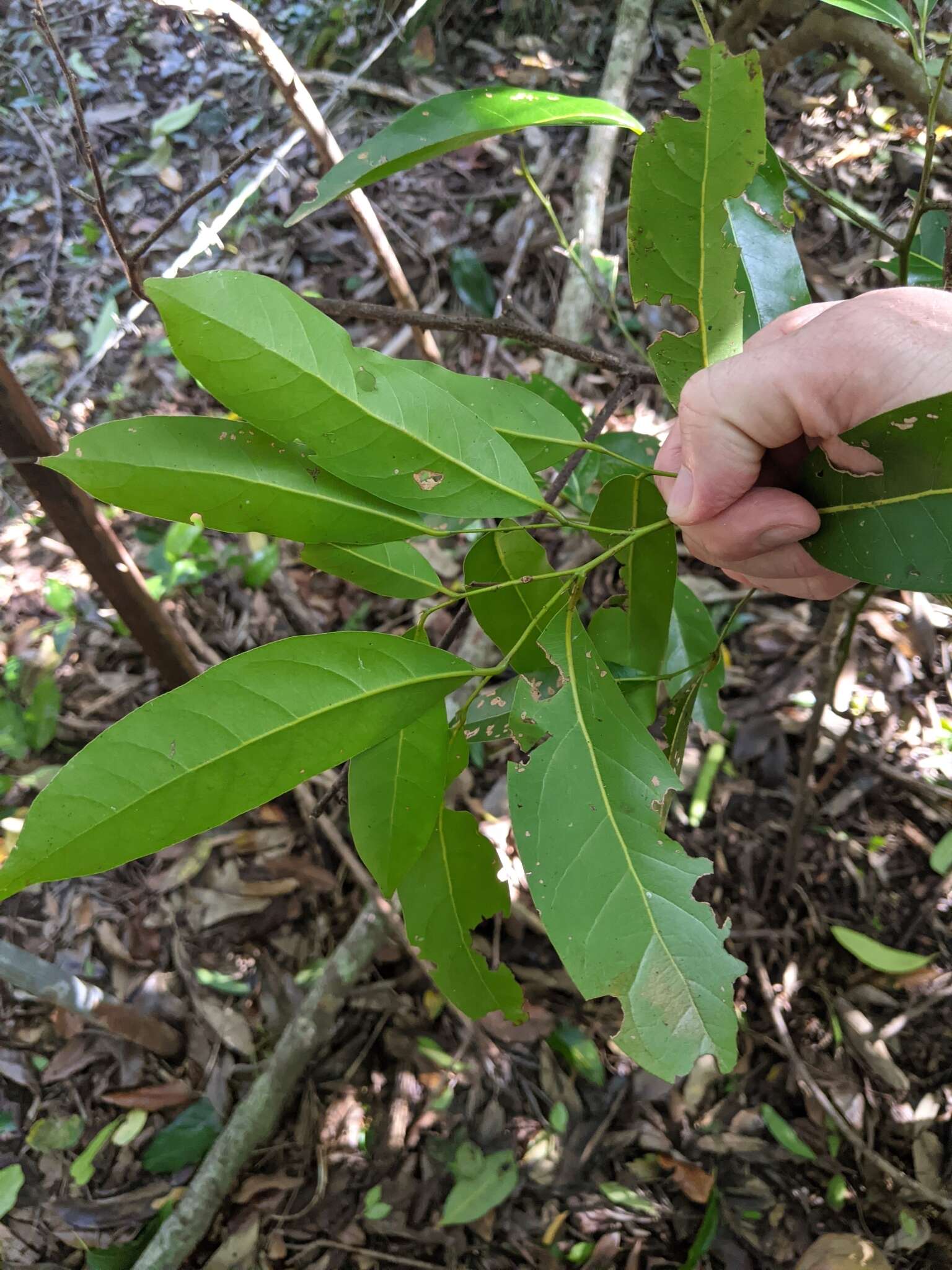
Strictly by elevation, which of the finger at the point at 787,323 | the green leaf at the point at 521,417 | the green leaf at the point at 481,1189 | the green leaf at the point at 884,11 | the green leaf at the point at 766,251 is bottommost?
the green leaf at the point at 481,1189

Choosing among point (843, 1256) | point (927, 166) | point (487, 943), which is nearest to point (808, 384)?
point (927, 166)

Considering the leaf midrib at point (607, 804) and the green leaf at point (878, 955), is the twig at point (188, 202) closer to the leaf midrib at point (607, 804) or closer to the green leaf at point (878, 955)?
the leaf midrib at point (607, 804)

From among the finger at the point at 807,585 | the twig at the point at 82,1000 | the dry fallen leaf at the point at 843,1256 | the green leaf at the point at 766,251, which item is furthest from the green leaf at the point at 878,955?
the twig at the point at 82,1000

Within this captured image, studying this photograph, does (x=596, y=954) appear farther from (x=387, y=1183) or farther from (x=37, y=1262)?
(x=37, y=1262)

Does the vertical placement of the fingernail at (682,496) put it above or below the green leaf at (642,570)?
above

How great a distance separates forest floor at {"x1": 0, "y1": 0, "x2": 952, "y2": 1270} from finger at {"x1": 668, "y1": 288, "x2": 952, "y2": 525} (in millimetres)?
1001

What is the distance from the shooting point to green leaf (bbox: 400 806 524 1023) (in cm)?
100

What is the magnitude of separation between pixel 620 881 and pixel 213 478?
0.56m

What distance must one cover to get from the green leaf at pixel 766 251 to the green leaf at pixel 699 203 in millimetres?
172

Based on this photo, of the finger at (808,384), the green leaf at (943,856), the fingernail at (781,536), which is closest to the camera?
the finger at (808,384)

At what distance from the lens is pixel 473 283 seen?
2.66 m

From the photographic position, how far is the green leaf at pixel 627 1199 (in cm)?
161

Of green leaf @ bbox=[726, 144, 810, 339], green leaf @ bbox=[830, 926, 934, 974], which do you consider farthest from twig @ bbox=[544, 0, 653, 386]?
green leaf @ bbox=[830, 926, 934, 974]

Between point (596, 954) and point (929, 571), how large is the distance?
480mm
